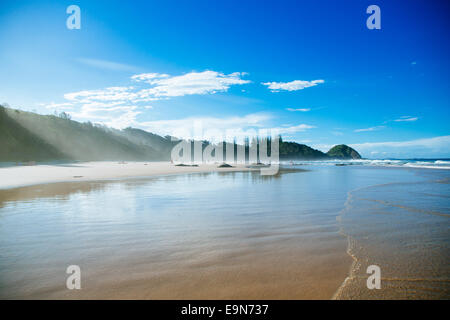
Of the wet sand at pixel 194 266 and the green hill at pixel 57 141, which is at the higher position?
the green hill at pixel 57 141

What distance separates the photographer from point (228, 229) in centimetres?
551

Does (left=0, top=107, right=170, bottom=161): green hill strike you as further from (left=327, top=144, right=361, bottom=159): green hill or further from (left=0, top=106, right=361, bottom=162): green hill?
(left=327, top=144, right=361, bottom=159): green hill

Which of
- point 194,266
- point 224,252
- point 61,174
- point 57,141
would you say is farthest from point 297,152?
point 194,266

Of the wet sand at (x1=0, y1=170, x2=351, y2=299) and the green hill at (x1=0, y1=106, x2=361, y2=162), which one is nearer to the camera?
the wet sand at (x1=0, y1=170, x2=351, y2=299)

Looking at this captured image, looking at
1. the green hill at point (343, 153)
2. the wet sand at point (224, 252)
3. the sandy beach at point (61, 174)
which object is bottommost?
the wet sand at point (224, 252)

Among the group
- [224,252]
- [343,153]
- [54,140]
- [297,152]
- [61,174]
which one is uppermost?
[54,140]

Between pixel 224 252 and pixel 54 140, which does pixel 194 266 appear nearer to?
pixel 224 252

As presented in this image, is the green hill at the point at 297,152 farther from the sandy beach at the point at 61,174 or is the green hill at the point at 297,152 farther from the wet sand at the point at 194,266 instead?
the wet sand at the point at 194,266

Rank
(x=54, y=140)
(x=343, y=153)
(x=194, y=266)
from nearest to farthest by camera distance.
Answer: (x=194, y=266) < (x=54, y=140) < (x=343, y=153)

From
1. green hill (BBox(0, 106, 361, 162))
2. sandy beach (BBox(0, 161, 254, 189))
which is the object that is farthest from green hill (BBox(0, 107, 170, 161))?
sandy beach (BBox(0, 161, 254, 189))

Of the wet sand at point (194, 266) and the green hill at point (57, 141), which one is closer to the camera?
the wet sand at point (194, 266)

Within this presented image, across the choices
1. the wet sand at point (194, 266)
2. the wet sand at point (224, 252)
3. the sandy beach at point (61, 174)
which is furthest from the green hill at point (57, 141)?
the wet sand at point (194, 266)

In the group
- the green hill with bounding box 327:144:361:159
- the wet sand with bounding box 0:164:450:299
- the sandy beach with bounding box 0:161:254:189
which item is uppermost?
the green hill with bounding box 327:144:361:159

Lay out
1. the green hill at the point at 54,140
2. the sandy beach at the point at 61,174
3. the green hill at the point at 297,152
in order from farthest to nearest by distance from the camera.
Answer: the green hill at the point at 297,152 < the green hill at the point at 54,140 < the sandy beach at the point at 61,174
